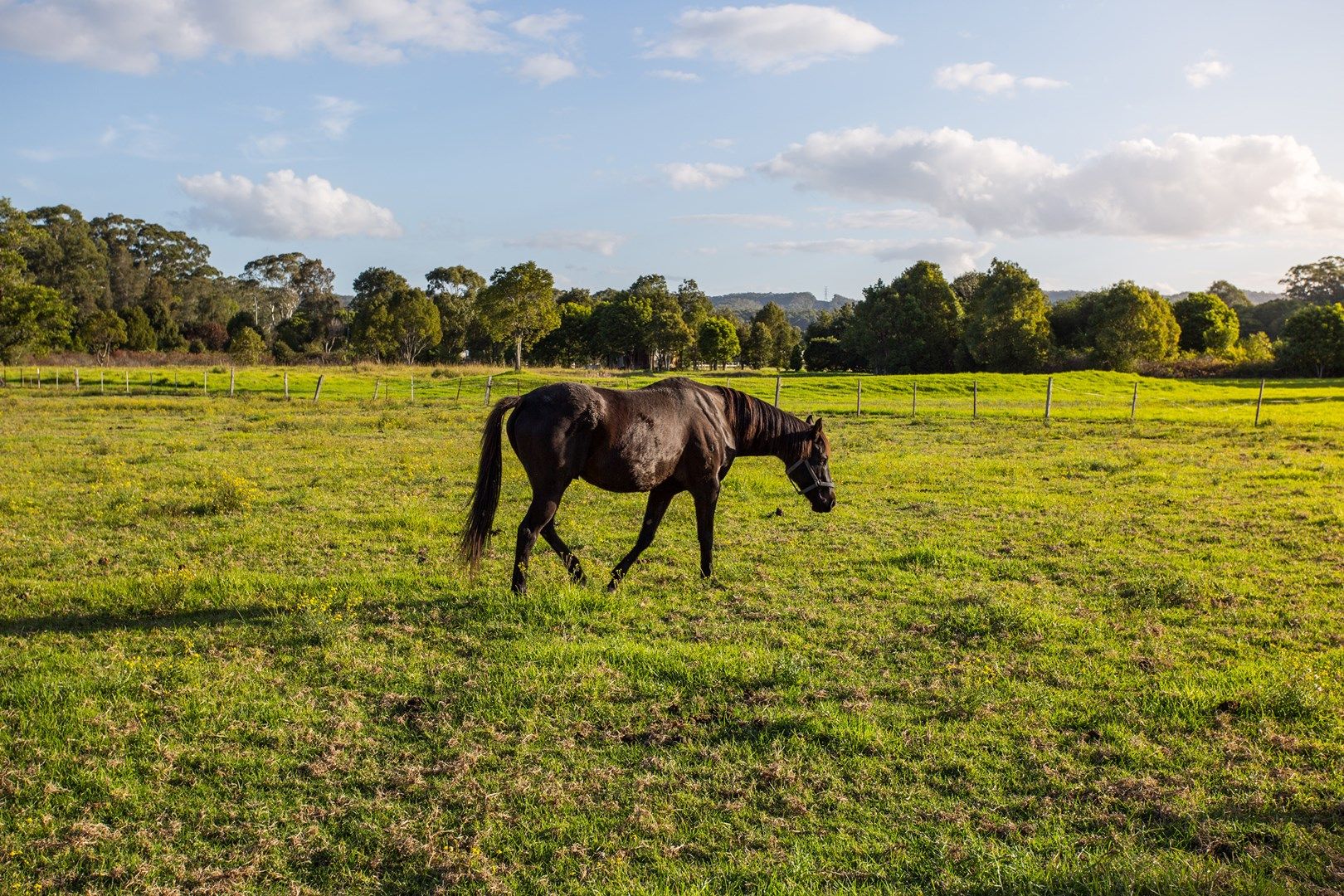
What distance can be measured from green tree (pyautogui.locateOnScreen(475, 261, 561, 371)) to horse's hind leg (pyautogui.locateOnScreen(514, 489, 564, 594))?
Result: 62.6m

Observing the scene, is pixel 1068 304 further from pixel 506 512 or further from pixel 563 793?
pixel 563 793

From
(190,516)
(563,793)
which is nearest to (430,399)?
(190,516)

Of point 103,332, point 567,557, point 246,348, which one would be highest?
point 103,332

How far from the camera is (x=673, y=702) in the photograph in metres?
5.35

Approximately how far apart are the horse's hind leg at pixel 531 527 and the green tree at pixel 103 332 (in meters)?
70.9

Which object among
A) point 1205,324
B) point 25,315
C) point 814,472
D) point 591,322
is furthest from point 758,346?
point 814,472

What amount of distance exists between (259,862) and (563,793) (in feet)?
4.64

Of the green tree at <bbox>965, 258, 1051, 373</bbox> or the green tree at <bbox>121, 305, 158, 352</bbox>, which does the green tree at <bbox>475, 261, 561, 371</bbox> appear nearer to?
the green tree at <bbox>121, 305, 158, 352</bbox>

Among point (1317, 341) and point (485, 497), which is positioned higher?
point (1317, 341)

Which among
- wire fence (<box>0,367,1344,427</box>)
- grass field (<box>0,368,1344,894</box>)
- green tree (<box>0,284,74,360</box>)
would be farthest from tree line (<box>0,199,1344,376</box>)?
grass field (<box>0,368,1344,894</box>)

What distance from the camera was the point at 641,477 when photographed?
7.75m

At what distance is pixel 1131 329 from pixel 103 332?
264ft

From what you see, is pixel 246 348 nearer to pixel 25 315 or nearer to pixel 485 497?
pixel 25 315

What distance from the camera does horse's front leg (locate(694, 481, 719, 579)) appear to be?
827 cm
